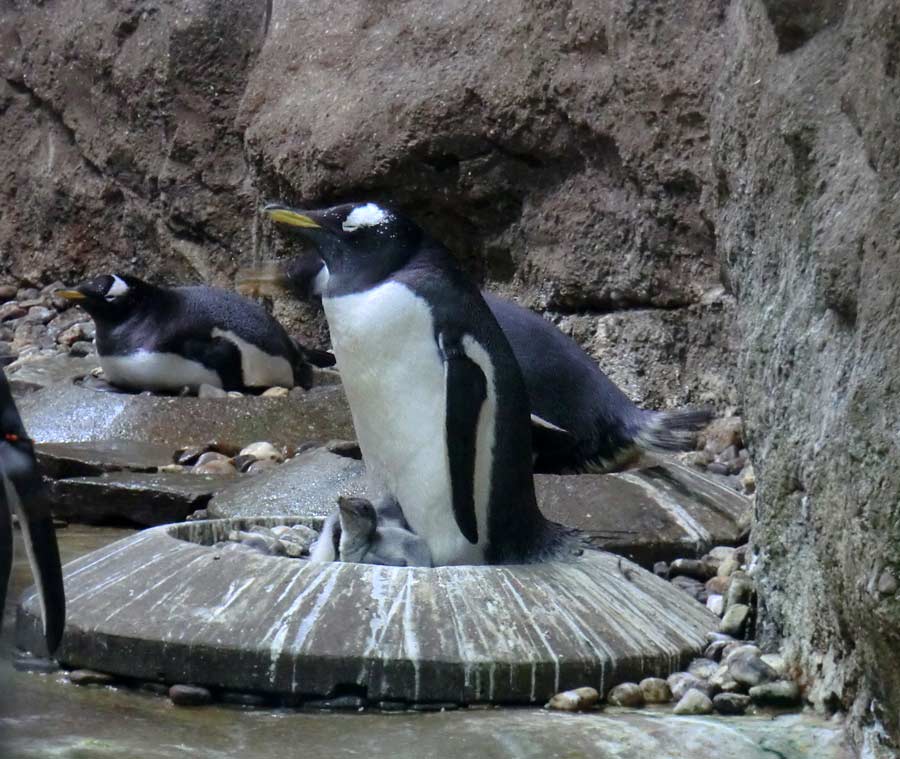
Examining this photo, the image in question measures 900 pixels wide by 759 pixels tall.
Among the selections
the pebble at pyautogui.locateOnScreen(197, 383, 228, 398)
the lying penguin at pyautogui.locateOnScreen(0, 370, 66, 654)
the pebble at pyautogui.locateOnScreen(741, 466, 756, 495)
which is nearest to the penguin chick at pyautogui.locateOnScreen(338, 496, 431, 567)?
the lying penguin at pyautogui.locateOnScreen(0, 370, 66, 654)

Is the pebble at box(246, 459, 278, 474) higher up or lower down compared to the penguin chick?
lower down

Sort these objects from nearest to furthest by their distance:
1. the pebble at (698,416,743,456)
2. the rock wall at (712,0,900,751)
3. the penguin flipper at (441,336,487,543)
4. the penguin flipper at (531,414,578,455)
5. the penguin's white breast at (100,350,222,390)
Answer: the rock wall at (712,0,900,751) < the penguin flipper at (441,336,487,543) < the penguin flipper at (531,414,578,455) < the pebble at (698,416,743,456) < the penguin's white breast at (100,350,222,390)

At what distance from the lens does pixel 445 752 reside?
8.55 feet

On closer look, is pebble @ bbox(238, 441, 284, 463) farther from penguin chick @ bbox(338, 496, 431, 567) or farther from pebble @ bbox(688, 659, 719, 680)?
pebble @ bbox(688, 659, 719, 680)

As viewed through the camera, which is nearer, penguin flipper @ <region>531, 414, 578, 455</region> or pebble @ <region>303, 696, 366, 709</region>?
pebble @ <region>303, 696, 366, 709</region>

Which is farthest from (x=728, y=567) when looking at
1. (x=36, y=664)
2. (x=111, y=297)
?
(x=111, y=297)

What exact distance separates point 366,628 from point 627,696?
515 mm

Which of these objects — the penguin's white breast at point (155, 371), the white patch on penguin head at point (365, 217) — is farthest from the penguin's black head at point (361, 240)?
the penguin's white breast at point (155, 371)

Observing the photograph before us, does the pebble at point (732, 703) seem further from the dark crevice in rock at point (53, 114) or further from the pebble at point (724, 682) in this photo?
the dark crevice in rock at point (53, 114)

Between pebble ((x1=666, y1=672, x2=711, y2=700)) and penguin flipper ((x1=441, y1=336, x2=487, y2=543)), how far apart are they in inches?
25.8

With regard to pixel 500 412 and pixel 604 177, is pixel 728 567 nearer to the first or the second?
pixel 500 412

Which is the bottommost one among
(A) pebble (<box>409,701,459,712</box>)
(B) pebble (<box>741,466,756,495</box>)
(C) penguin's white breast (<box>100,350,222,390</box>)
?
(A) pebble (<box>409,701,459,712</box>)

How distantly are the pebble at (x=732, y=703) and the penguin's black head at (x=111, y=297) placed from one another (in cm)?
516

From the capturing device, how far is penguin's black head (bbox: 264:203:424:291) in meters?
3.60
